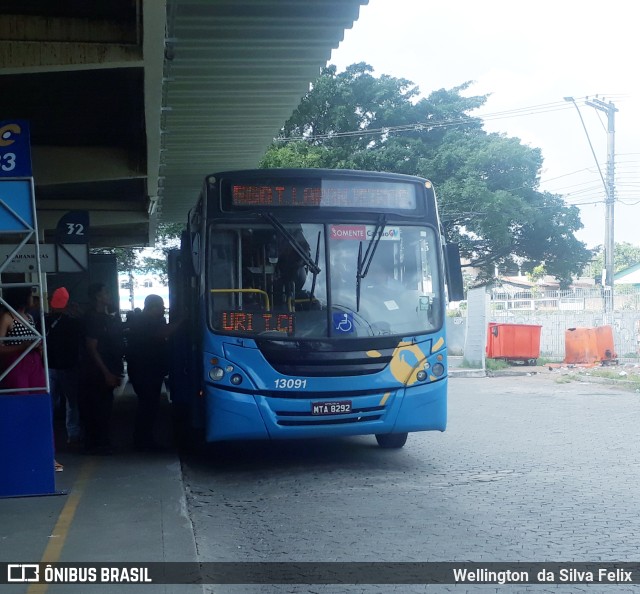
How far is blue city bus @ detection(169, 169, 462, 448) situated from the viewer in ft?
30.7

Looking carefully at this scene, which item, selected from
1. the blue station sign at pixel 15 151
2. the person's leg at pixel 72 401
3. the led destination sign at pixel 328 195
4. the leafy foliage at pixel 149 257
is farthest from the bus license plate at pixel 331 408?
the leafy foliage at pixel 149 257

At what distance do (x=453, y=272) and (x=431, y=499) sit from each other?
2.97m

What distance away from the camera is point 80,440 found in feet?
38.3

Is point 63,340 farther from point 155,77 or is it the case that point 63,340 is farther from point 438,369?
point 438,369

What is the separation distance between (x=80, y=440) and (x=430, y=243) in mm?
5203

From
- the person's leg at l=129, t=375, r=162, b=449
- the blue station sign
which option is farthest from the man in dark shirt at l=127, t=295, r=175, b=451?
the blue station sign

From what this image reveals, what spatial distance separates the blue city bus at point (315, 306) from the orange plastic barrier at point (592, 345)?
55.8 feet

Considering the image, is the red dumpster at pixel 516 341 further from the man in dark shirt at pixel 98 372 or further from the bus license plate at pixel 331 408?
the bus license plate at pixel 331 408

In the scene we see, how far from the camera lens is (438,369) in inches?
391

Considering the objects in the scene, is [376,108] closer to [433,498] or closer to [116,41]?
[116,41]

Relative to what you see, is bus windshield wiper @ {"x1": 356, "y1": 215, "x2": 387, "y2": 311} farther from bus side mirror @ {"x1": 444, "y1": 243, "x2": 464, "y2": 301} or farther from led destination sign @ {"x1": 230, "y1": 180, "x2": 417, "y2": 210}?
bus side mirror @ {"x1": 444, "y1": 243, "x2": 464, "y2": 301}

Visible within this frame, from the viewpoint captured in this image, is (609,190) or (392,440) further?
(609,190)

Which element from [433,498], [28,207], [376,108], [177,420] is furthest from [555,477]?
[376,108]

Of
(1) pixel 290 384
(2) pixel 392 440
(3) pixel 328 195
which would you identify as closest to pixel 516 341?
(2) pixel 392 440
